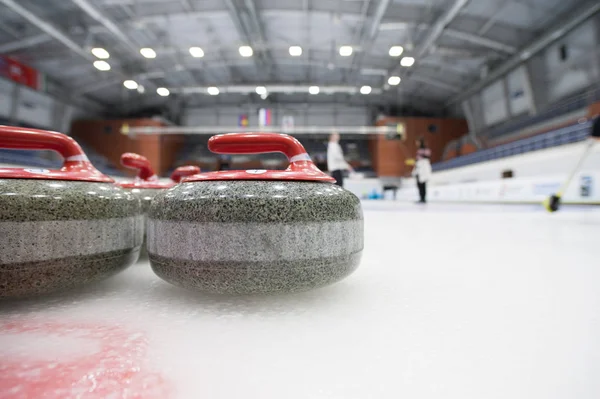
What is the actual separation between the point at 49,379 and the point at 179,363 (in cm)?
9

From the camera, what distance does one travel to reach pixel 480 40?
7.34 m

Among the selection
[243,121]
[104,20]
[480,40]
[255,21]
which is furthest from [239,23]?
[243,121]

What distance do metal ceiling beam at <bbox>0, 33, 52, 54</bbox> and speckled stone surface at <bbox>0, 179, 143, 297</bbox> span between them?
964 cm

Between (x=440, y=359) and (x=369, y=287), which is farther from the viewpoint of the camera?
(x=369, y=287)

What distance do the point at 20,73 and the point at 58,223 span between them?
37.5 feet

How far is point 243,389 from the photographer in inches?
8.8

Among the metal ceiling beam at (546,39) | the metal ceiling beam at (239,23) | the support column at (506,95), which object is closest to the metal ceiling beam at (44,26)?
the metal ceiling beam at (239,23)

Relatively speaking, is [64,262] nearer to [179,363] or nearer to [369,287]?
[179,363]

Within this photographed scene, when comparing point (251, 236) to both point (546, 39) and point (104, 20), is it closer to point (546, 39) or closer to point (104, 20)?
point (104, 20)

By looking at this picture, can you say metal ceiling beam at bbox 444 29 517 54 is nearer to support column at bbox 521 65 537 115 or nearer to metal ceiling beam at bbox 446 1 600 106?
metal ceiling beam at bbox 446 1 600 106

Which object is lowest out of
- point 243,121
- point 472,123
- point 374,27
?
point 472,123

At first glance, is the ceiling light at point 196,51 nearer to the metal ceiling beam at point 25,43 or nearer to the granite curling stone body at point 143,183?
the metal ceiling beam at point 25,43

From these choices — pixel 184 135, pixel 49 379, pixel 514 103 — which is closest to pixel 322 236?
pixel 49 379

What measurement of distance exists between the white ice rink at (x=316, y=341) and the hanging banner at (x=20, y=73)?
1115 cm
